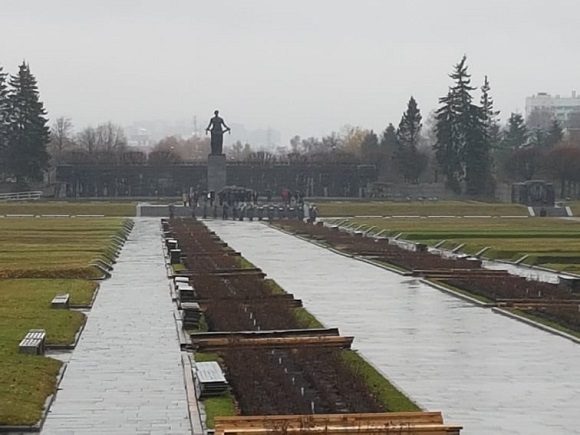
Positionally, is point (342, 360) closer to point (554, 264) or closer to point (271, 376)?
point (271, 376)

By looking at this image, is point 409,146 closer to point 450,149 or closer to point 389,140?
point 450,149

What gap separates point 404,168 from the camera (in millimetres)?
109875

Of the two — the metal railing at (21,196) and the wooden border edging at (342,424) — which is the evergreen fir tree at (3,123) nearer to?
the metal railing at (21,196)

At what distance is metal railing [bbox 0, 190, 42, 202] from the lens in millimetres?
93062

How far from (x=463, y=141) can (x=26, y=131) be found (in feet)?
116

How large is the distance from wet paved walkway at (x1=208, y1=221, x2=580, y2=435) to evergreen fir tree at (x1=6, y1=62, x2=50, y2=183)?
69.2 meters

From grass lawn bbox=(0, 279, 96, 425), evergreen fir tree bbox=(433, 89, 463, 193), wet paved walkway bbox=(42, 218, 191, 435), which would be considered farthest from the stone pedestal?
wet paved walkway bbox=(42, 218, 191, 435)

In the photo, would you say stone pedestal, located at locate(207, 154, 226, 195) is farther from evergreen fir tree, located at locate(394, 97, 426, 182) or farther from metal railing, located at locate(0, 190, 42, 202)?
evergreen fir tree, located at locate(394, 97, 426, 182)

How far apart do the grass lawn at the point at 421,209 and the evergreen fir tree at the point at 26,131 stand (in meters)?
25.8

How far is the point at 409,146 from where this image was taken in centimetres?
11412

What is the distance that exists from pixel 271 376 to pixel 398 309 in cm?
960

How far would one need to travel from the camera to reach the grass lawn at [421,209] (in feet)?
264

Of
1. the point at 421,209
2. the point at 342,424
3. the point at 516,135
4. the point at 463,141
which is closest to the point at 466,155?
the point at 463,141

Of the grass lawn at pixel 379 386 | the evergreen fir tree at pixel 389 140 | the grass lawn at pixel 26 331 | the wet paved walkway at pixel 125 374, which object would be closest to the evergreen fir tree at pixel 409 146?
the evergreen fir tree at pixel 389 140
